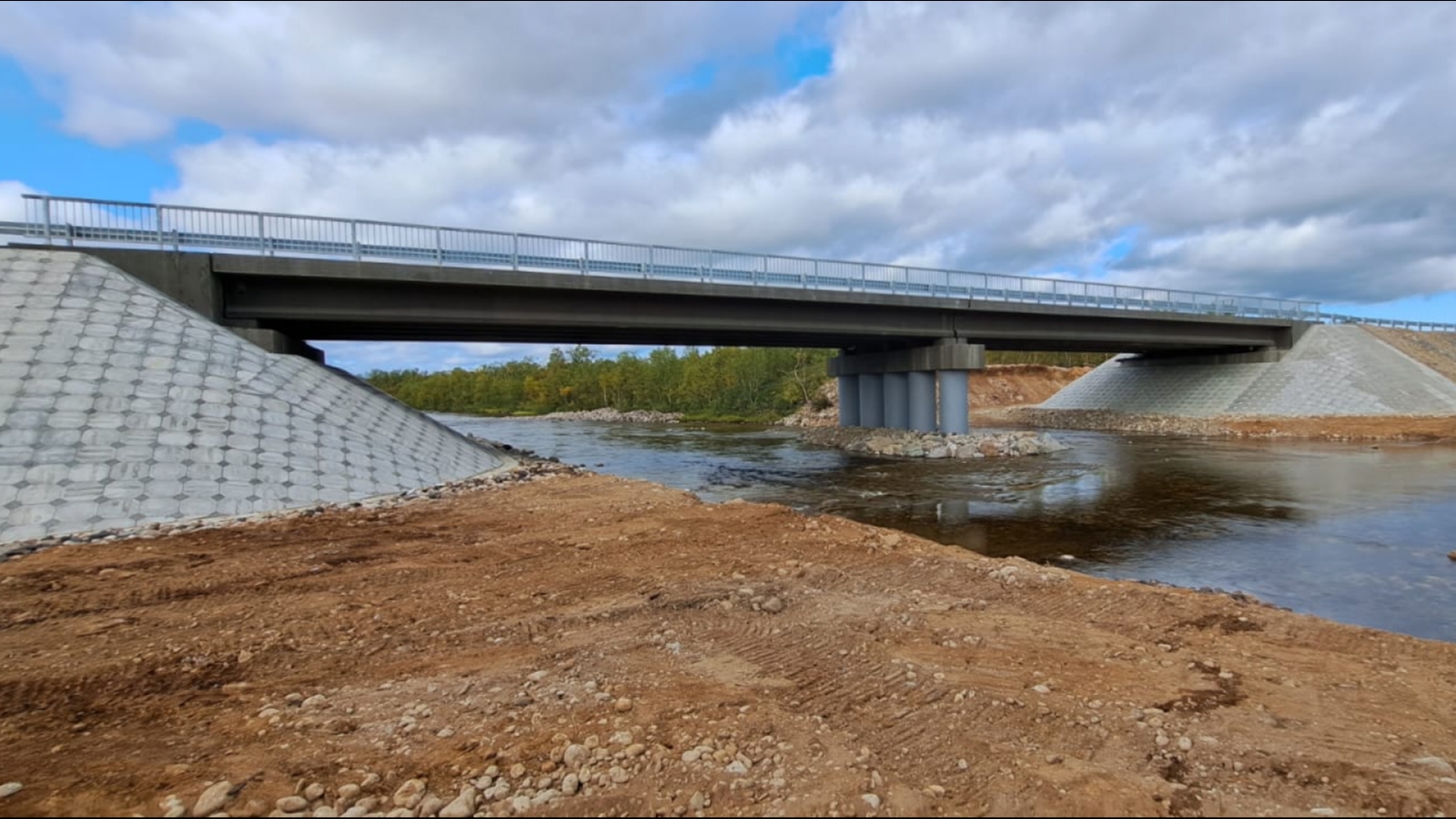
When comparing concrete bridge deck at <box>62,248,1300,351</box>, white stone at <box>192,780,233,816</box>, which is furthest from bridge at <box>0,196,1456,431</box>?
white stone at <box>192,780,233,816</box>

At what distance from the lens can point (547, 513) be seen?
15219mm

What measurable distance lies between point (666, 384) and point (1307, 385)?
7236 cm

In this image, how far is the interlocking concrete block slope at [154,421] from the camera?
44.9 feet

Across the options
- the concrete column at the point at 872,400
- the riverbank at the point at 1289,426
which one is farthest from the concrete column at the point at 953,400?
the riverbank at the point at 1289,426

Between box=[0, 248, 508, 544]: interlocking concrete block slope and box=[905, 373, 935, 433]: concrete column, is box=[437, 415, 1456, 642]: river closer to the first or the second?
box=[905, 373, 935, 433]: concrete column

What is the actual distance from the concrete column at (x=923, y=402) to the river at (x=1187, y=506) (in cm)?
524

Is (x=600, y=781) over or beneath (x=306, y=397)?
beneath

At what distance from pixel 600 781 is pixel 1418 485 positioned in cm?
2977

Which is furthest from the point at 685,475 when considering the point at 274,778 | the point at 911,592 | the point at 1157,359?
the point at 1157,359

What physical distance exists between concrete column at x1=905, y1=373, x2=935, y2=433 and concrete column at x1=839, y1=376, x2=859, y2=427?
6.79 metres

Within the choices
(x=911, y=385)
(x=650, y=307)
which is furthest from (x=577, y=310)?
(x=911, y=385)

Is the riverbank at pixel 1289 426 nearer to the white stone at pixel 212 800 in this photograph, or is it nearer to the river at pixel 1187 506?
the river at pixel 1187 506

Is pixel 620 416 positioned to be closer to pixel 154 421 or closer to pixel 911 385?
pixel 911 385

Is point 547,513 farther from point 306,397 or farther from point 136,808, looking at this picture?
point 136,808
